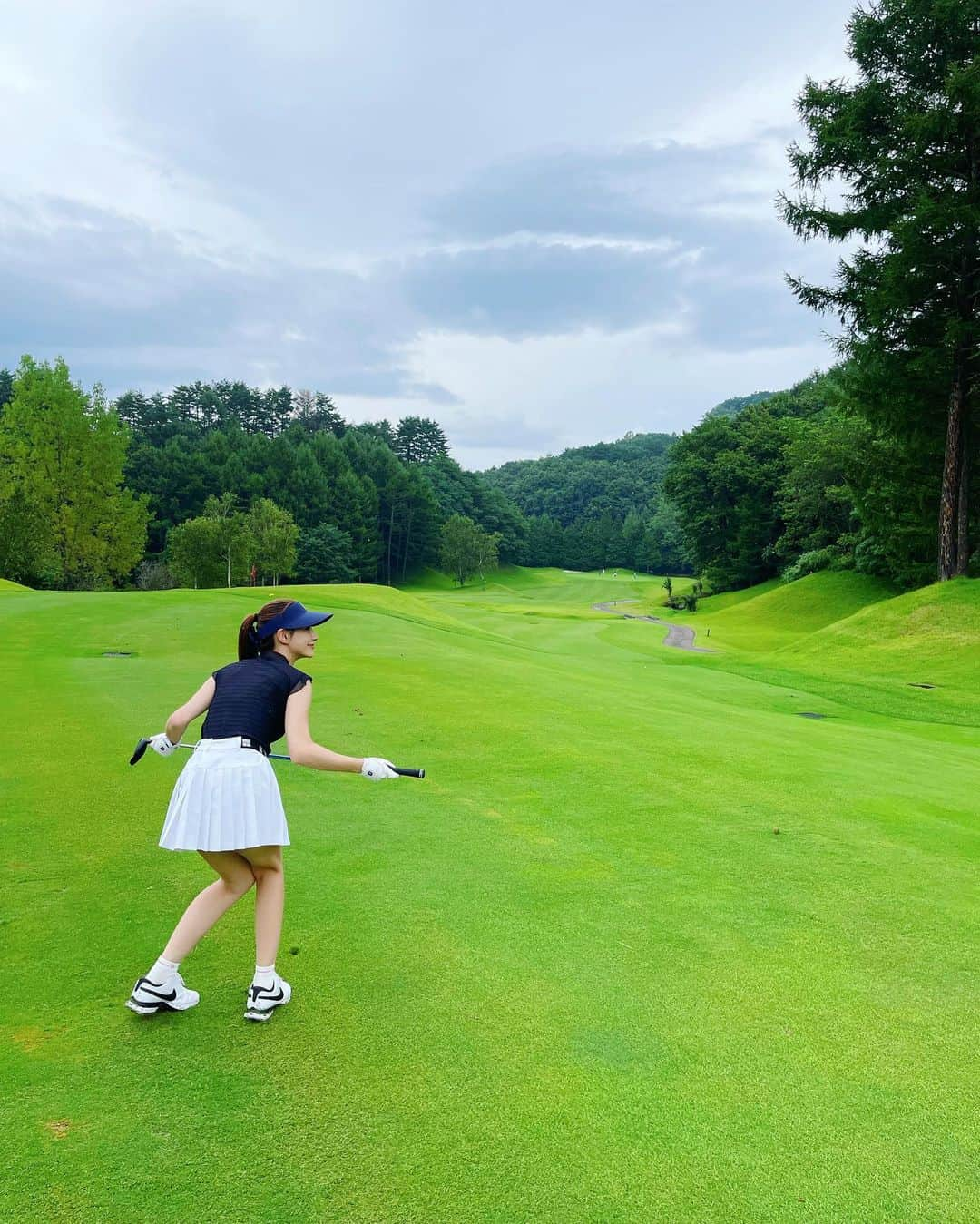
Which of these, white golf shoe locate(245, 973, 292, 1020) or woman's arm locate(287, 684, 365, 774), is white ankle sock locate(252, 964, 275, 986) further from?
woman's arm locate(287, 684, 365, 774)

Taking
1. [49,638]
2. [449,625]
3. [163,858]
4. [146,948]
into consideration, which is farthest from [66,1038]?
[449,625]

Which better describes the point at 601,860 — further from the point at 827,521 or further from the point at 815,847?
the point at 827,521

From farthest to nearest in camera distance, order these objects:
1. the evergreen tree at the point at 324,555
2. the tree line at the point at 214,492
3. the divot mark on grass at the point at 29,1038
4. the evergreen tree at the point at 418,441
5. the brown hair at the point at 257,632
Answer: the evergreen tree at the point at 418,441
the evergreen tree at the point at 324,555
the tree line at the point at 214,492
the brown hair at the point at 257,632
the divot mark on grass at the point at 29,1038

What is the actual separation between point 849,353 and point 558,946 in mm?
32514

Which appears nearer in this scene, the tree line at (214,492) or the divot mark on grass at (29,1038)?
the divot mark on grass at (29,1038)

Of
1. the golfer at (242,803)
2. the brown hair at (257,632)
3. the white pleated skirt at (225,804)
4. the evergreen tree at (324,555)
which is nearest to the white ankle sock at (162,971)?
the golfer at (242,803)

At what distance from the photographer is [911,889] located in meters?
6.17

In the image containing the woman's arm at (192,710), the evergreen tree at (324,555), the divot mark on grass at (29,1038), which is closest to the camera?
the divot mark on grass at (29,1038)

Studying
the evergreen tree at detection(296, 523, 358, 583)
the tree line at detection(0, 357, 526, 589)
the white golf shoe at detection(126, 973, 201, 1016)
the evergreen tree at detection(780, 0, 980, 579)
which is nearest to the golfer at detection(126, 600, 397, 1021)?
the white golf shoe at detection(126, 973, 201, 1016)

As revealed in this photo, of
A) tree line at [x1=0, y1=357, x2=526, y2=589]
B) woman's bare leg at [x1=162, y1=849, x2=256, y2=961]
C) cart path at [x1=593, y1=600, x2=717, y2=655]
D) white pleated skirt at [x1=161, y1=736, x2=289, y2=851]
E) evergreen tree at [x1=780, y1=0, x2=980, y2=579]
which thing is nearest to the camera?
white pleated skirt at [x1=161, y1=736, x2=289, y2=851]

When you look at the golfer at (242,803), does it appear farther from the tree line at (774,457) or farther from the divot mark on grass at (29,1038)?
the tree line at (774,457)

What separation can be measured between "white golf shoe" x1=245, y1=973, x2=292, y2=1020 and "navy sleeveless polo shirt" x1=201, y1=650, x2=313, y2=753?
4.01 feet

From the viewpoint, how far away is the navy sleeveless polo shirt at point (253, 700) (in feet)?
14.0

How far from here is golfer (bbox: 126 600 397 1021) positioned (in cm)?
405
